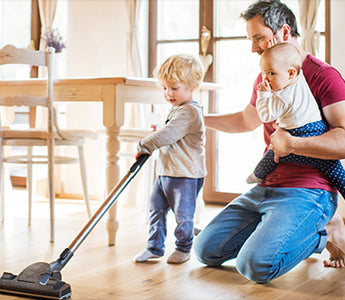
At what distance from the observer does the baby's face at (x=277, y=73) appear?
6.35ft

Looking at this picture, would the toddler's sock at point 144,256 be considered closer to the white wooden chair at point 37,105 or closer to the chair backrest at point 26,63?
the white wooden chair at point 37,105

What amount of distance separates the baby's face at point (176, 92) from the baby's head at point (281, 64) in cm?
47

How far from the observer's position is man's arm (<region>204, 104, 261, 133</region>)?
239 centimetres

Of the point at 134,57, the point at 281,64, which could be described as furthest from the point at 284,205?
the point at 134,57

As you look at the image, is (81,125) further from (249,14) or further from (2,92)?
(249,14)

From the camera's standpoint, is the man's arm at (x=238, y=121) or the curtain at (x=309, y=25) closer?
the man's arm at (x=238, y=121)

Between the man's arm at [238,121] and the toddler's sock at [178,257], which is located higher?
the man's arm at [238,121]

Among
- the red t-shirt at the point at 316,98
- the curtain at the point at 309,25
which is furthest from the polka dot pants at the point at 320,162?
the curtain at the point at 309,25

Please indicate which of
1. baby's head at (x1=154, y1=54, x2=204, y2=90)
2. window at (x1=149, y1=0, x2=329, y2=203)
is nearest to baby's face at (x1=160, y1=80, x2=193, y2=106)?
baby's head at (x1=154, y1=54, x2=204, y2=90)

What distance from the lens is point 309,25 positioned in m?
3.62

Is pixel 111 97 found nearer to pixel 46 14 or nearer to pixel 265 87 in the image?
pixel 265 87

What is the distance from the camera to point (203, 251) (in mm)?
2184

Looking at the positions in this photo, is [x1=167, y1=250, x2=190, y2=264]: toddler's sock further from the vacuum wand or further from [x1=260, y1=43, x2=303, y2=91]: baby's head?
[x1=260, y1=43, x2=303, y2=91]: baby's head

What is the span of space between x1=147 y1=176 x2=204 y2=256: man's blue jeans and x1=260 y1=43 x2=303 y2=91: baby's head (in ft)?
1.94
